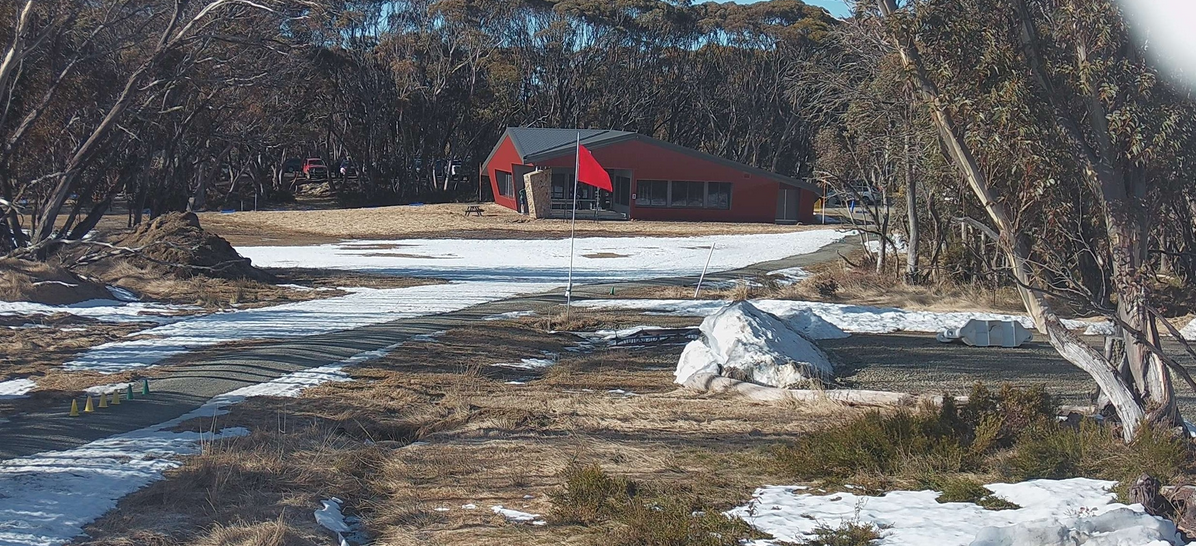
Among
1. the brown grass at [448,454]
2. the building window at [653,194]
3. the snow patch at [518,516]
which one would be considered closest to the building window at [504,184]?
the building window at [653,194]

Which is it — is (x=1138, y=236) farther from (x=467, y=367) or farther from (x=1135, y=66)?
(x=467, y=367)

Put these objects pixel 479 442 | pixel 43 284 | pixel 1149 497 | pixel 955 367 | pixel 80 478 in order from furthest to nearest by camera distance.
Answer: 1. pixel 43 284
2. pixel 955 367
3. pixel 479 442
4. pixel 80 478
5. pixel 1149 497

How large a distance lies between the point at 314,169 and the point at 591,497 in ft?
235

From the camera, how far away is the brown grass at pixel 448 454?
6836 millimetres

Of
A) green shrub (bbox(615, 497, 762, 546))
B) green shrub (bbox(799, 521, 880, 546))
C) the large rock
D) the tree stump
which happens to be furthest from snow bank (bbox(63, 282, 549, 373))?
the tree stump

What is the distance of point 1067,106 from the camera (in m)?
8.52

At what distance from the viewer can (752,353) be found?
12.2m

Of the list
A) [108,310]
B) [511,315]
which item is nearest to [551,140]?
[511,315]

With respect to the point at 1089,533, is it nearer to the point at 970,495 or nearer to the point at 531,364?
the point at 970,495

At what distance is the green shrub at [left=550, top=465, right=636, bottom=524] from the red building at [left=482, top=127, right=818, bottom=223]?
41921 millimetres

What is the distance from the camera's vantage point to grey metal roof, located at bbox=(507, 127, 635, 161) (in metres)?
48.1

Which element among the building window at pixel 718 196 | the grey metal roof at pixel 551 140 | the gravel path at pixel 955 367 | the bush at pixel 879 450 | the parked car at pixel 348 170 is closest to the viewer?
the bush at pixel 879 450

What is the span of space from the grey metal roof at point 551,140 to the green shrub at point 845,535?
41.2 m

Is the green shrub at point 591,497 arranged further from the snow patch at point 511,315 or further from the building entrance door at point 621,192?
the building entrance door at point 621,192
